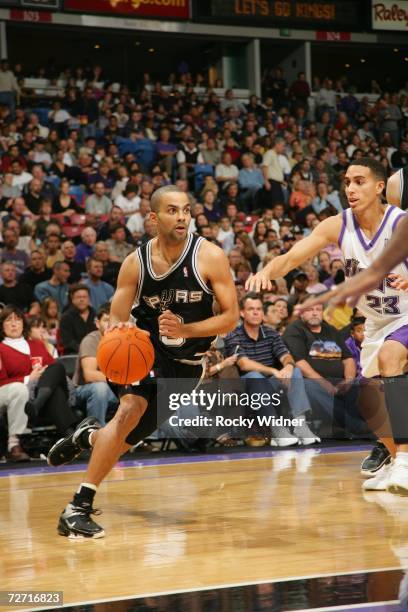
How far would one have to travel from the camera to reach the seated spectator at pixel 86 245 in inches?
465

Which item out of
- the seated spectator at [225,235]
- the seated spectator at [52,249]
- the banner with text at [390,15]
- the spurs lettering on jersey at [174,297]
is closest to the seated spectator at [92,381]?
the seated spectator at [52,249]

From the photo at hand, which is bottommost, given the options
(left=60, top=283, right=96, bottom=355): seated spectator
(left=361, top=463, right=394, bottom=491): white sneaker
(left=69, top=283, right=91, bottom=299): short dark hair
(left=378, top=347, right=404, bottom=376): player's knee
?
(left=361, top=463, right=394, bottom=491): white sneaker

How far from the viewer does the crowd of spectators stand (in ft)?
30.6

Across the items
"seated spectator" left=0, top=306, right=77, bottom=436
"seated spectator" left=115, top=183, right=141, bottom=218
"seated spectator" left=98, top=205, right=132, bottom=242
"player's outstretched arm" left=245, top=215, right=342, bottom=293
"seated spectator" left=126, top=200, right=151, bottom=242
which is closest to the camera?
"player's outstretched arm" left=245, top=215, right=342, bottom=293

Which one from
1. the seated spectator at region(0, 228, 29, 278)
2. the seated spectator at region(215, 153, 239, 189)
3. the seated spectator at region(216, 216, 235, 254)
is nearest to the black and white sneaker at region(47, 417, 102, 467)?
the seated spectator at region(0, 228, 29, 278)

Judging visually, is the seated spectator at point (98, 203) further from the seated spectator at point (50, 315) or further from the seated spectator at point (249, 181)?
the seated spectator at point (50, 315)

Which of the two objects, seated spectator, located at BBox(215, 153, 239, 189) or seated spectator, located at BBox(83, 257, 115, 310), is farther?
seated spectator, located at BBox(215, 153, 239, 189)

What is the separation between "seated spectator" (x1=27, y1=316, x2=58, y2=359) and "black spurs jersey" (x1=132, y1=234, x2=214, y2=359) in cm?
363

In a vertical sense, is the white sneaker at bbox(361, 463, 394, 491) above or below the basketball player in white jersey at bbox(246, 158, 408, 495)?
below

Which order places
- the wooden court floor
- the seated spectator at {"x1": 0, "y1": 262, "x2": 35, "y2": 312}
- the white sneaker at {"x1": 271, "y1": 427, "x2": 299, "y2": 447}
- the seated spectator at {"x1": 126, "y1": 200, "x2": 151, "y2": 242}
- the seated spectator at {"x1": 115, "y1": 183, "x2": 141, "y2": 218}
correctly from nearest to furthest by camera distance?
the wooden court floor, the white sneaker at {"x1": 271, "y1": 427, "x2": 299, "y2": 447}, the seated spectator at {"x1": 0, "y1": 262, "x2": 35, "y2": 312}, the seated spectator at {"x1": 126, "y1": 200, "x2": 151, "y2": 242}, the seated spectator at {"x1": 115, "y1": 183, "x2": 141, "y2": 218}

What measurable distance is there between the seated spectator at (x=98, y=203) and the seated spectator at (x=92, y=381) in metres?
4.99

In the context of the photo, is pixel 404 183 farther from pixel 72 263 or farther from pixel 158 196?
pixel 72 263

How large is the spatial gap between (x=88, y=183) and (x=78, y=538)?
9.91 m

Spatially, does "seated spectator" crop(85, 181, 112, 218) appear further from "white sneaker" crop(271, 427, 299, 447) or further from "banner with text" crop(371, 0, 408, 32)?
"banner with text" crop(371, 0, 408, 32)
